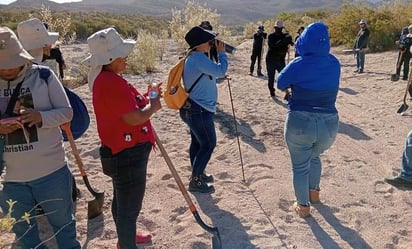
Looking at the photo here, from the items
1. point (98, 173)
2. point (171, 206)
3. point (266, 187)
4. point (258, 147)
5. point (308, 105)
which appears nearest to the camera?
point (308, 105)

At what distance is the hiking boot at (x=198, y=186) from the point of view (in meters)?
4.50

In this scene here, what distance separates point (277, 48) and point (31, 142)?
687cm

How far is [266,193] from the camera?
451cm

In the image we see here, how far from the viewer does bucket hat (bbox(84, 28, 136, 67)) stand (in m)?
2.76

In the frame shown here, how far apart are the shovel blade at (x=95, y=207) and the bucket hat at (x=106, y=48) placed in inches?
64.1

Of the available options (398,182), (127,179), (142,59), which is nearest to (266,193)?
(398,182)

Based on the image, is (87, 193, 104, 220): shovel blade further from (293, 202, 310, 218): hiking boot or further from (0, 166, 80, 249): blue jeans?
(293, 202, 310, 218): hiking boot

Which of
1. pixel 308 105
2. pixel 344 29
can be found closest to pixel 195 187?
pixel 308 105

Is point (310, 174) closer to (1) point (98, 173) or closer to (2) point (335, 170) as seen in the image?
(2) point (335, 170)

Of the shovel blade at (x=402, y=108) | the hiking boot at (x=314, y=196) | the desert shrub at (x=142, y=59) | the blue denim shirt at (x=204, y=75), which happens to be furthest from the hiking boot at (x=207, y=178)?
the desert shrub at (x=142, y=59)

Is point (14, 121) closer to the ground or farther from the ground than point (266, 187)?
farther from the ground

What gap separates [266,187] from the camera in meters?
4.65

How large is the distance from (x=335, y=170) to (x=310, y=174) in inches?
47.7

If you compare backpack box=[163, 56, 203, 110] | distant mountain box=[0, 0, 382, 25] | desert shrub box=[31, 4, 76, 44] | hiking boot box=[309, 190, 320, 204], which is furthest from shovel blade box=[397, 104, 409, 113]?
distant mountain box=[0, 0, 382, 25]
